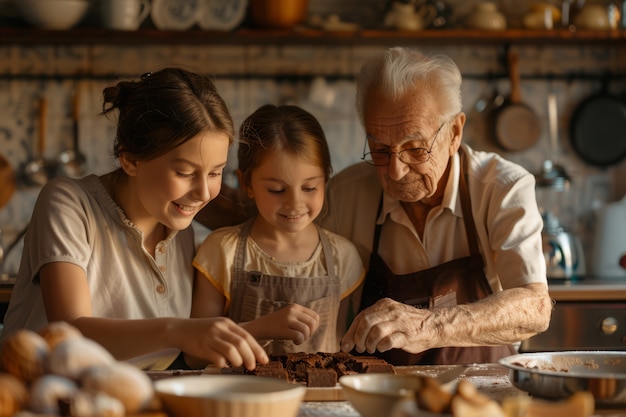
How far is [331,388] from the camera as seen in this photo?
147cm

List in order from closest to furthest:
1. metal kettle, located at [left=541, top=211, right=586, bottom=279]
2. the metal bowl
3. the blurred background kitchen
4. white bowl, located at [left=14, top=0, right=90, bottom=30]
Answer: the metal bowl < metal kettle, located at [left=541, top=211, right=586, bottom=279] < white bowl, located at [left=14, top=0, right=90, bottom=30] < the blurred background kitchen

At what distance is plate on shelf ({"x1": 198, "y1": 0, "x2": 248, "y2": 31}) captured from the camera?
3678 mm

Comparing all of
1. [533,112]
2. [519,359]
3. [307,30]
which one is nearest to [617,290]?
[533,112]

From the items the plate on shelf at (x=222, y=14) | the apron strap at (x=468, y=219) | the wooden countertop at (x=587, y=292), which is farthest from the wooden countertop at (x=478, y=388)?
the plate on shelf at (x=222, y=14)

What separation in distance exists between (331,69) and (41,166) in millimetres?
1355

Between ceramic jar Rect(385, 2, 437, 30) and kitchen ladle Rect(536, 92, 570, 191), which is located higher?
ceramic jar Rect(385, 2, 437, 30)

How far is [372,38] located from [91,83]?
126cm

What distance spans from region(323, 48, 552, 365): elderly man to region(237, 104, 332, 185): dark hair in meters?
0.14

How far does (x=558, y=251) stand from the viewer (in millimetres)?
3357

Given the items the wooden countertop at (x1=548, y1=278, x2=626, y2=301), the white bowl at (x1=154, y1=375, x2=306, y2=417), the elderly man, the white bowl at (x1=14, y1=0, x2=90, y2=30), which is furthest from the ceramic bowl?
the white bowl at (x1=14, y1=0, x2=90, y2=30)

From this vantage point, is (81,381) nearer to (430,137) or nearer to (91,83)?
(430,137)

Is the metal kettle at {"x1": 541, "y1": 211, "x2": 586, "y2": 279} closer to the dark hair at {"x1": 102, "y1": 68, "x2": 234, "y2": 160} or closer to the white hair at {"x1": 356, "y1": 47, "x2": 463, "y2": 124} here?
the white hair at {"x1": 356, "y1": 47, "x2": 463, "y2": 124}

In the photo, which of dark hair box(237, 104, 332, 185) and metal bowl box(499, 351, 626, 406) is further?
dark hair box(237, 104, 332, 185)

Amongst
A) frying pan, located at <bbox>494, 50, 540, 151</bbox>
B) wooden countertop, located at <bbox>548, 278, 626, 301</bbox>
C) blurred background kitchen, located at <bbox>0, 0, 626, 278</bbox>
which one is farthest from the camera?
frying pan, located at <bbox>494, 50, 540, 151</bbox>
